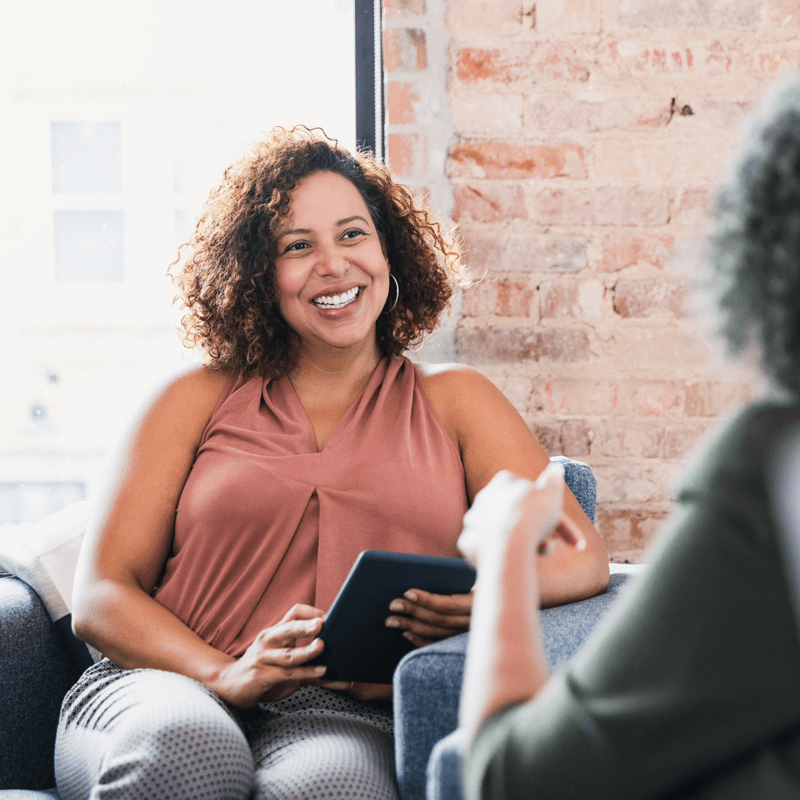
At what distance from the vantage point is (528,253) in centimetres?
175

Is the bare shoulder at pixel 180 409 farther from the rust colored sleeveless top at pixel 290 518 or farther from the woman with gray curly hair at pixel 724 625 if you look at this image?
the woman with gray curly hair at pixel 724 625

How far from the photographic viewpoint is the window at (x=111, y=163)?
195 cm

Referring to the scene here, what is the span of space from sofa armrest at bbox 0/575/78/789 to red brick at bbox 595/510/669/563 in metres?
1.11

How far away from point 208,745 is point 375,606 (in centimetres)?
26

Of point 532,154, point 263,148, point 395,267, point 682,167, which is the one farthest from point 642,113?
point 263,148

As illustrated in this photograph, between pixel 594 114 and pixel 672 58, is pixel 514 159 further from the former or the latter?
pixel 672 58

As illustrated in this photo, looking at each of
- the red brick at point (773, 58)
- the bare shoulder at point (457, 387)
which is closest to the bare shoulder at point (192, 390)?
the bare shoulder at point (457, 387)

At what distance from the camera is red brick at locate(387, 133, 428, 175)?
5.70ft

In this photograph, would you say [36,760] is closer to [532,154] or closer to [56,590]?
[56,590]

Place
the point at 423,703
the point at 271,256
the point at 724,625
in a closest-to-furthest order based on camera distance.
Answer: the point at 724,625, the point at 423,703, the point at 271,256

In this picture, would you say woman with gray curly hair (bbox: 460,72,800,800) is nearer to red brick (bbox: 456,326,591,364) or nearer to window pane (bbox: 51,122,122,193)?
red brick (bbox: 456,326,591,364)

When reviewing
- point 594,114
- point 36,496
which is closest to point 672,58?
point 594,114

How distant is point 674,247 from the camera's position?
5.75ft

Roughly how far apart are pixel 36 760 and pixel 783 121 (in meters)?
1.33
